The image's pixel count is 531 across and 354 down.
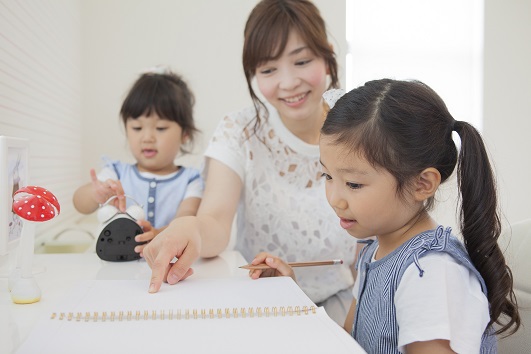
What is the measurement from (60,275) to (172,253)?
0.26 meters

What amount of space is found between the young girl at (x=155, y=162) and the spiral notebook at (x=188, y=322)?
70 cm

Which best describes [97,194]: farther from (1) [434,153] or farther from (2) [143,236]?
(1) [434,153]

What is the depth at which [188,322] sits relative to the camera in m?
0.65

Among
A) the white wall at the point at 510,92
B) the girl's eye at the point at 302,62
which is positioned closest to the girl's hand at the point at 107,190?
the girl's eye at the point at 302,62

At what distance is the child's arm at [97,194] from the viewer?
1244 mm

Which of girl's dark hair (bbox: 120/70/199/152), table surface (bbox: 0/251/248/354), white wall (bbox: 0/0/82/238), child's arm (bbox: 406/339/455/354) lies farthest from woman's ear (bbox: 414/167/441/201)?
girl's dark hair (bbox: 120/70/199/152)

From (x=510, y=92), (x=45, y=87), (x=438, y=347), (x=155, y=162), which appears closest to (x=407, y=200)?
(x=438, y=347)

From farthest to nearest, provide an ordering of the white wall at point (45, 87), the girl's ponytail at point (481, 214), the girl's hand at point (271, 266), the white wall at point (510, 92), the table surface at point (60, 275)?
1. the white wall at point (510, 92)
2. the white wall at point (45, 87)
3. the girl's hand at point (271, 266)
4. the girl's ponytail at point (481, 214)
5. the table surface at point (60, 275)

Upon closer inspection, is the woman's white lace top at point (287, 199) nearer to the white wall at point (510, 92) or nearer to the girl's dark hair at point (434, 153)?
the girl's dark hair at point (434, 153)

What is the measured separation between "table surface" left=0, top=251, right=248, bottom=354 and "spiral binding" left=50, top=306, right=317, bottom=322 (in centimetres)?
6

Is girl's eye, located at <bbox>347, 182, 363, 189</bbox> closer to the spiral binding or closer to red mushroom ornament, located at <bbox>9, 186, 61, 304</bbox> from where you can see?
the spiral binding

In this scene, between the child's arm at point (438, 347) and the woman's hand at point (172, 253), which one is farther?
the woman's hand at point (172, 253)

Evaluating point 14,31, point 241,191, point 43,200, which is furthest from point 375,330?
point 14,31

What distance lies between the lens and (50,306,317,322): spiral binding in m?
0.66
